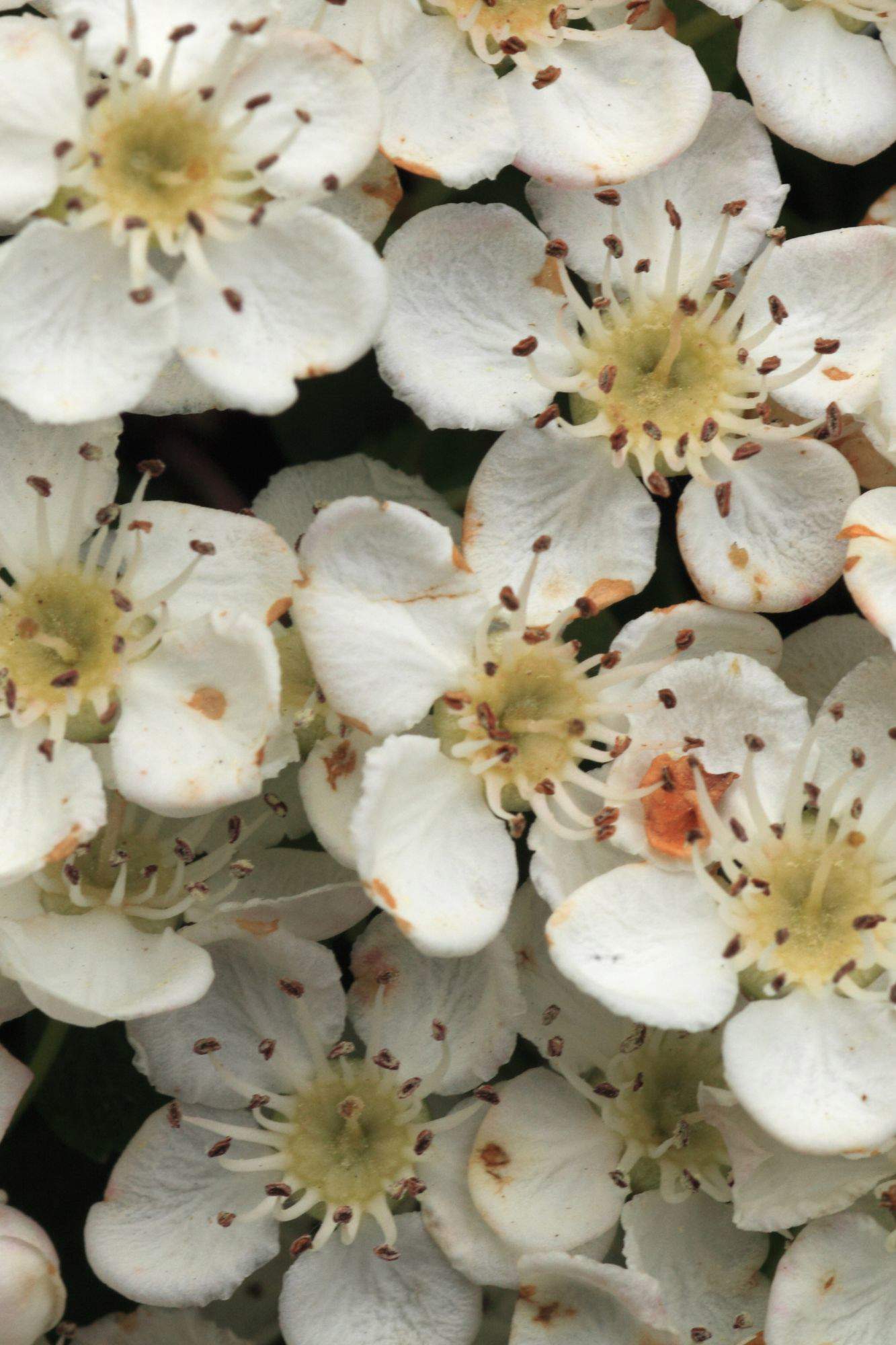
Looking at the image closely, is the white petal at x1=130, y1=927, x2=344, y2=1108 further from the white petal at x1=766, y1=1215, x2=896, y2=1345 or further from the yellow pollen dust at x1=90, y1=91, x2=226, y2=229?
the yellow pollen dust at x1=90, y1=91, x2=226, y2=229

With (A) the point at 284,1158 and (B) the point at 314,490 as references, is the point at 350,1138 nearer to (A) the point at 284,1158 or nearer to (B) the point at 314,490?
(A) the point at 284,1158

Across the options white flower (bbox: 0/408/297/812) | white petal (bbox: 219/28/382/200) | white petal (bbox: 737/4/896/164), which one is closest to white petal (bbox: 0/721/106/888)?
white flower (bbox: 0/408/297/812)

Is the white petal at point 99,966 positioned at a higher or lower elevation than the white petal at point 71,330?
lower

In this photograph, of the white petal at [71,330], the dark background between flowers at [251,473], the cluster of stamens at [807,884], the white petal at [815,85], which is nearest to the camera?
the white petal at [71,330]

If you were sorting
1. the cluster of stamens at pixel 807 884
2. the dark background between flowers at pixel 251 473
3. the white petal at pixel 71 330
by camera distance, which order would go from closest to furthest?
the white petal at pixel 71 330 < the cluster of stamens at pixel 807 884 < the dark background between flowers at pixel 251 473

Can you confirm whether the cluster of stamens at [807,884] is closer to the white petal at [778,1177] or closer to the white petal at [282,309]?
the white petal at [778,1177]

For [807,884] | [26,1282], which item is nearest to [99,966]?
[26,1282]

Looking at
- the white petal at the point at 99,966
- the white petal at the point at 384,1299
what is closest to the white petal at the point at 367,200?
the white petal at the point at 99,966
